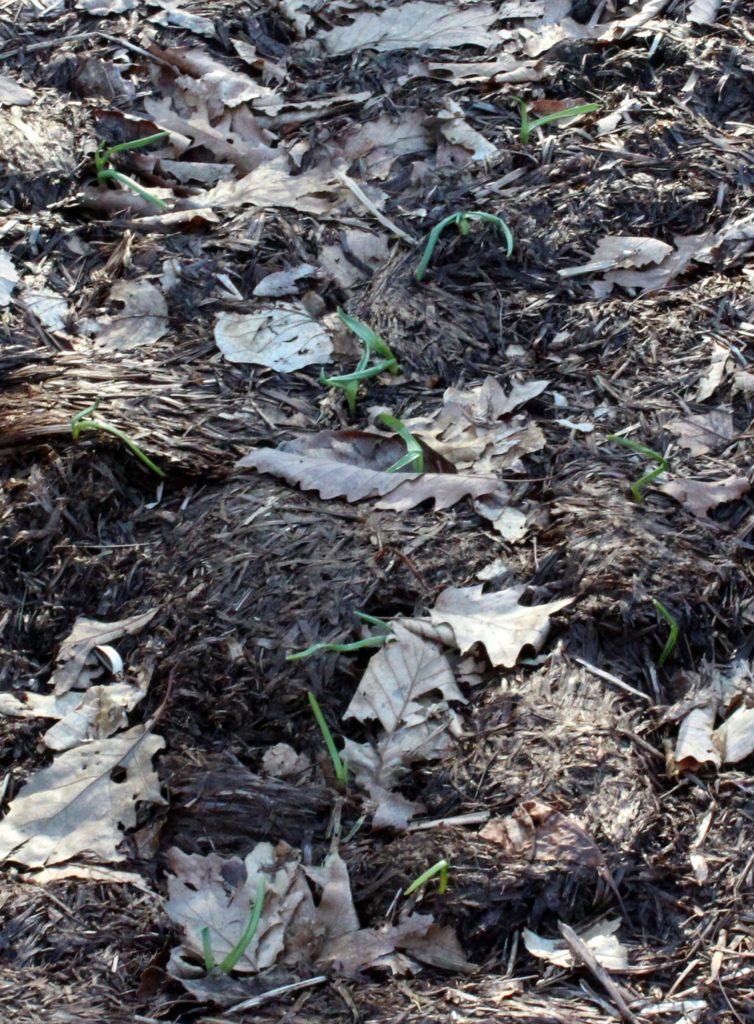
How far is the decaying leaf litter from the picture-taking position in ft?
6.28

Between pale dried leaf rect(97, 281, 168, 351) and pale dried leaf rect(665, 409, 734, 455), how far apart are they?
1.29 metres

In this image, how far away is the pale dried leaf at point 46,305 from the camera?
9.40 ft

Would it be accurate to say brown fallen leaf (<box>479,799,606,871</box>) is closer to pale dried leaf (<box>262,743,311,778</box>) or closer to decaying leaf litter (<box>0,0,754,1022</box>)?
decaying leaf litter (<box>0,0,754,1022</box>)

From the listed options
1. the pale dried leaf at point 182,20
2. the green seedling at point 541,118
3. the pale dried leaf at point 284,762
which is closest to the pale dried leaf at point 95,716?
the pale dried leaf at point 284,762

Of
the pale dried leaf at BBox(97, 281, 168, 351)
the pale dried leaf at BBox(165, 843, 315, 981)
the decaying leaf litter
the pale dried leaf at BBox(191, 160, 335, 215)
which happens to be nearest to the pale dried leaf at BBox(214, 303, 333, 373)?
the decaying leaf litter

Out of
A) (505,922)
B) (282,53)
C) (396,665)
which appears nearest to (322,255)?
(282,53)

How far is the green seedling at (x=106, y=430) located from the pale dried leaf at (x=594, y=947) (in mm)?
1270

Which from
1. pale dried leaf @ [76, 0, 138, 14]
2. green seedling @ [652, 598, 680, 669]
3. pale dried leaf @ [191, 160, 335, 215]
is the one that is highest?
pale dried leaf @ [76, 0, 138, 14]

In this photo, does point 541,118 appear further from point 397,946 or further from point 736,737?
point 397,946

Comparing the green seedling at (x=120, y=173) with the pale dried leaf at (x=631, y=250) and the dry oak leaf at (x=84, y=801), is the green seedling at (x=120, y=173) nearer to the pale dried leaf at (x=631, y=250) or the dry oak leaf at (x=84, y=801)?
the pale dried leaf at (x=631, y=250)

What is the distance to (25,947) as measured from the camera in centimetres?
190

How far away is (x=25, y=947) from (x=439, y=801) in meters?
0.76

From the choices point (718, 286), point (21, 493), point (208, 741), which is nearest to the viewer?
point (208, 741)

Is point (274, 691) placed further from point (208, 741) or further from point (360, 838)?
point (360, 838)
